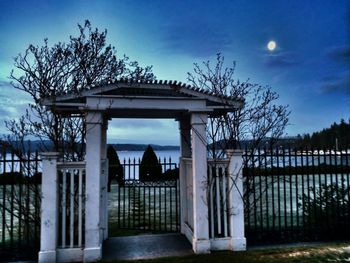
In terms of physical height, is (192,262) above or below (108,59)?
below

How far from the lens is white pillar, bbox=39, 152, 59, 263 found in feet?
15.5

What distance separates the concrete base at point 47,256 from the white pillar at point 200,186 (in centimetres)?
256

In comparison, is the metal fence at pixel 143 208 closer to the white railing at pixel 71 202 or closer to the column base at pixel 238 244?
the white railing at pixel 71 202

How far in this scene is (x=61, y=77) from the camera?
657cm

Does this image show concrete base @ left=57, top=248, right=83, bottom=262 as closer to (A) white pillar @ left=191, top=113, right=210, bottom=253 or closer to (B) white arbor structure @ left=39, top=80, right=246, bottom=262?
(B) white arbor structure @ left=39, top=80, right=246, bottom=262

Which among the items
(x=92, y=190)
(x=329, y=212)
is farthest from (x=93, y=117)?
(x=329, y=212)

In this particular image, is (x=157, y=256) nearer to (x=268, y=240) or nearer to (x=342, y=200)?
(x=268, y=240)

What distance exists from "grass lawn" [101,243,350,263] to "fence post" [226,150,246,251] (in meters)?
0.24

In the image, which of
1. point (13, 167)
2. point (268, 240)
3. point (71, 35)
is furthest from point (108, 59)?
point (268, 240)

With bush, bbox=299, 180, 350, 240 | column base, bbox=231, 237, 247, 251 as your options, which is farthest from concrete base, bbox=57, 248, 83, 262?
bush, bbox=299, 180, 350, 240

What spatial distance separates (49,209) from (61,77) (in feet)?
10.8

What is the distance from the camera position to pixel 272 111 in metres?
7.25

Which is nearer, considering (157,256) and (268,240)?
(157,256)

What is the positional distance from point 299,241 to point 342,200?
1562mm
